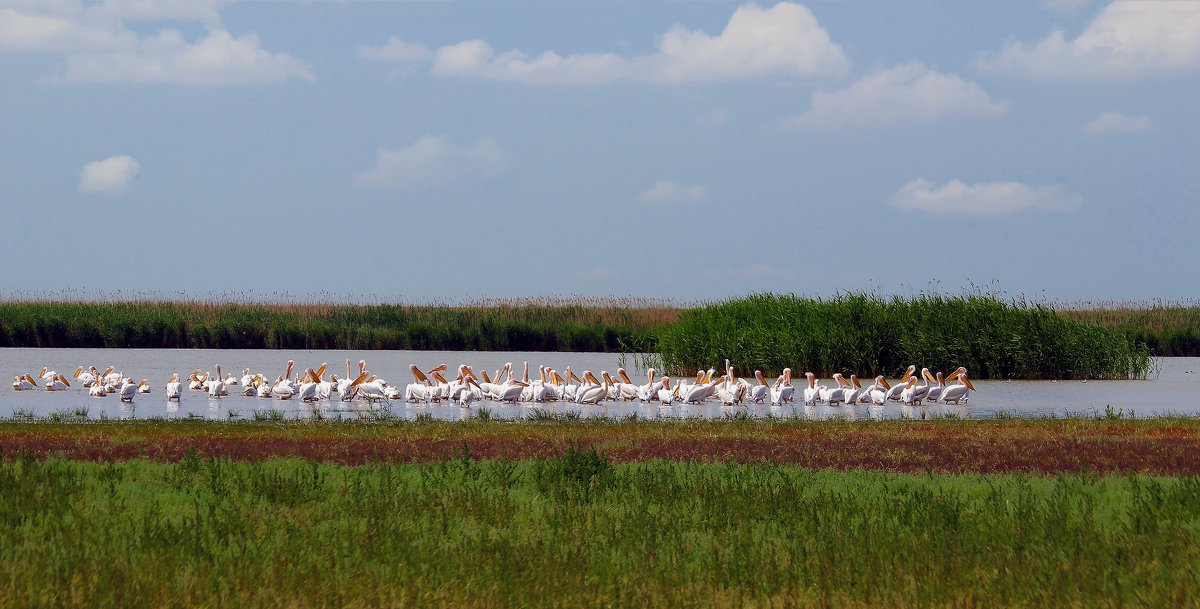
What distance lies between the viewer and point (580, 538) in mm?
9367

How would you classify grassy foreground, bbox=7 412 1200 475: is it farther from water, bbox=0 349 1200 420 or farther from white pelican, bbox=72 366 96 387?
white pelican, bbox=72 366 96 387

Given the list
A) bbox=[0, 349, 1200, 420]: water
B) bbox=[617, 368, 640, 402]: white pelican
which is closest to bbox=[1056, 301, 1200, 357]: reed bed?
bbox=[0, 349, 1200, 420]: water

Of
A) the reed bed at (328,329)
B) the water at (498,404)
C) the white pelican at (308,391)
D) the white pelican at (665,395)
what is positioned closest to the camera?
the water at (498,404)

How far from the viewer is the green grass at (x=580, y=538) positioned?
784 cm

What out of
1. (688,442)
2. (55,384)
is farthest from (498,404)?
(55,384)

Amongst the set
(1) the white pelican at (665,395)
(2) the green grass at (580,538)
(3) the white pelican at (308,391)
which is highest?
(3) the white pelican at (308,391)

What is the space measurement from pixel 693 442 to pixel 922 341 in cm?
2054

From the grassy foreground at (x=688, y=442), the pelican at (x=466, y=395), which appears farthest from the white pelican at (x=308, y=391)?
the grassy foreground at (x=688, y=442)

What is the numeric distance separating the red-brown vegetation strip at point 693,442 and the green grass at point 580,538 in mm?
1856

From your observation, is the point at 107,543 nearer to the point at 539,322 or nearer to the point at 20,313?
the point at 539,322

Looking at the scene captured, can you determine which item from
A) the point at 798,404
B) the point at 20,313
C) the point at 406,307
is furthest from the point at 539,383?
the point at 20,313

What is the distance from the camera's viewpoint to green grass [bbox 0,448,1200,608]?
7844 millimetres

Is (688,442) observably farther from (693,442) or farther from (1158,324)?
(1158,324)

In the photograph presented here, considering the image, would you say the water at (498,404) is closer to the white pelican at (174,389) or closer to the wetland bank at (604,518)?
the white pelican at (174,389)
